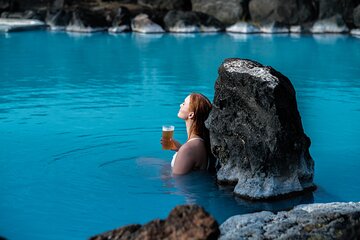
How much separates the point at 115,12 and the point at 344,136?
17987mm

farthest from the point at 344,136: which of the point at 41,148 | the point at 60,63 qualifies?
the point at 60,63

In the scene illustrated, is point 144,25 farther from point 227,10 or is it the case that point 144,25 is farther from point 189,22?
point 227,10

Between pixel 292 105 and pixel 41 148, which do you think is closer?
pixel 292 105

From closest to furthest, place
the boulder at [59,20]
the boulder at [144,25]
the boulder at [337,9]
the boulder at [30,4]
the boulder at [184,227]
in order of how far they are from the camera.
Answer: the boulder at [184,227] < the boulder at [144,25] < the boulder at [59,20] < the boulder at [337,9] < the boulder at [30,4]

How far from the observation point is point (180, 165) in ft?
20.7

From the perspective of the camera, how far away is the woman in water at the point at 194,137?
625 cm

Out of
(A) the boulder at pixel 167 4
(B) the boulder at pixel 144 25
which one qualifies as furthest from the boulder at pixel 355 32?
(A) the boulder at pixel 167 4

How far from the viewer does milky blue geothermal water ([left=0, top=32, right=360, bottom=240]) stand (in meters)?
5.82

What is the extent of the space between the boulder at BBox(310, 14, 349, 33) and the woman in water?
18.7 meters

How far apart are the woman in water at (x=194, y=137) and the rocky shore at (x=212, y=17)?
17852 millimetres

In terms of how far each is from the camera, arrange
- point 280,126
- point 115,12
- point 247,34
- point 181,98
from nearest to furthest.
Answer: point 280,126 < point 181,98 < point 247,34 < point 115,12

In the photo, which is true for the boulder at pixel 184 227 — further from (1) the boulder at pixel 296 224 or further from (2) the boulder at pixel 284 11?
(2) the boulder at pixel 284 11

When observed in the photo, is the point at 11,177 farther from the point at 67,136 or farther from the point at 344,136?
the point at 344,136

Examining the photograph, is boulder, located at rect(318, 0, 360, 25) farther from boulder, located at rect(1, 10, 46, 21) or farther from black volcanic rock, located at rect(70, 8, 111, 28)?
boulder, located at rect(1, 10, 46, 21)
